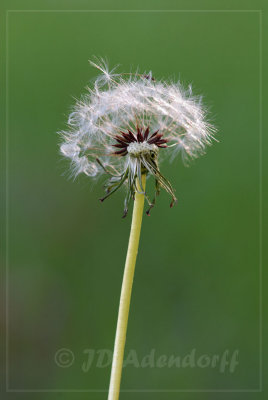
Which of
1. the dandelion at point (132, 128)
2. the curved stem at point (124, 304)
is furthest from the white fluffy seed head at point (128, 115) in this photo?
the curved stem at point (124, 304)

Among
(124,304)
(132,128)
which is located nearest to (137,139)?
(132,128)

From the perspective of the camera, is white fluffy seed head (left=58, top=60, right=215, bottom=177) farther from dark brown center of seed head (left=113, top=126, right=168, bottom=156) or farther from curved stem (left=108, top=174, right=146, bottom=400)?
curved stem (left=108, top=174, right=146, bottom=400)

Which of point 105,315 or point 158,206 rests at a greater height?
point 158,206

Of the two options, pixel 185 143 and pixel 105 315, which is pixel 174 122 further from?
pixel 105 315

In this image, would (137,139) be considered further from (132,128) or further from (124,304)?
(124,304)

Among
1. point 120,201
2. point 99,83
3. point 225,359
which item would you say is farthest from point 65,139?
point 225,359

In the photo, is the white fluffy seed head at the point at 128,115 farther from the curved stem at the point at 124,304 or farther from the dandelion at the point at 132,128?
the curved stem at the point at 124,304

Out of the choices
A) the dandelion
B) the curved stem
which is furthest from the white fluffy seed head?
the curved stem
